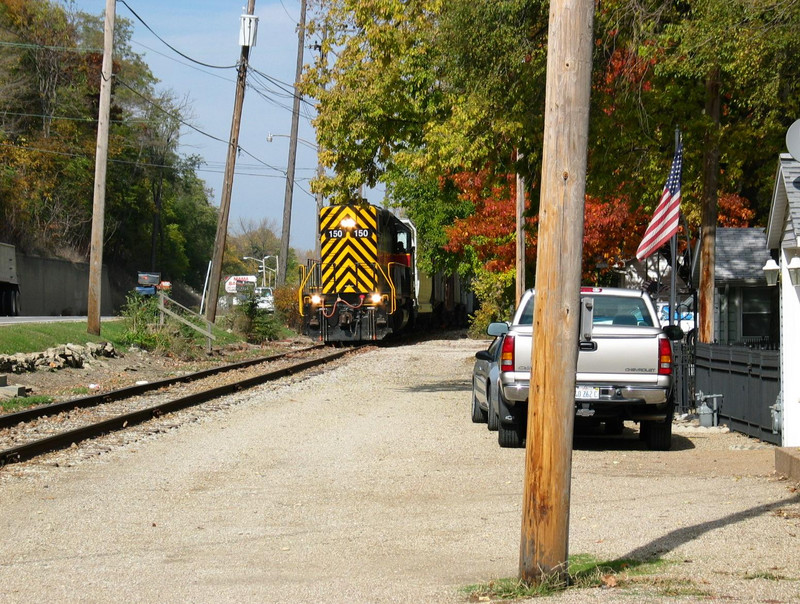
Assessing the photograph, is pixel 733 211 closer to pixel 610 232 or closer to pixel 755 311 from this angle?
pixel 610 232

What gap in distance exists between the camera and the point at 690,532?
7820 millimetres

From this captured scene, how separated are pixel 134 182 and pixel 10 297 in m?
30.7

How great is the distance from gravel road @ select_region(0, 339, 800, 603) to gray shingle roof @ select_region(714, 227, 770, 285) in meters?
10.8

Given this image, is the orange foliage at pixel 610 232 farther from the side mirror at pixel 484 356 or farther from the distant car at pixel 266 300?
the side mirror at pixel 484 356

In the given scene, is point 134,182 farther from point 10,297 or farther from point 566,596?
point 566,596

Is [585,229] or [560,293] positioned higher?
[585,229]

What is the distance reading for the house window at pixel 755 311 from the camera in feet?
83.6

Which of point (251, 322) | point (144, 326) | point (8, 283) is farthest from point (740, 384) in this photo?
point (8, 283)

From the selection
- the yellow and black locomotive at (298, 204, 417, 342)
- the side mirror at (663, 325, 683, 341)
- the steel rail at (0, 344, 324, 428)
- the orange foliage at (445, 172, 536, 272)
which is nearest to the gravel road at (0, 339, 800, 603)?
the side mirror at (663, 325, 683, 341)

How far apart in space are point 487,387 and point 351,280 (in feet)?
62.0

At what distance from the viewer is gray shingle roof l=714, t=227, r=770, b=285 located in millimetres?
24594

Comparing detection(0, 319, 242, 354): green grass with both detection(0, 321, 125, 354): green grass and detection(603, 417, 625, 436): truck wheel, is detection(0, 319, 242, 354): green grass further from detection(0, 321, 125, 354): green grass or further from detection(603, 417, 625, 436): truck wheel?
detection(603, 417, 625, 436): truck wheel

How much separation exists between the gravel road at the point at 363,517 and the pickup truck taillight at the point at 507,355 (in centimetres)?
103

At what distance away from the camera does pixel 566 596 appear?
6.02 m
